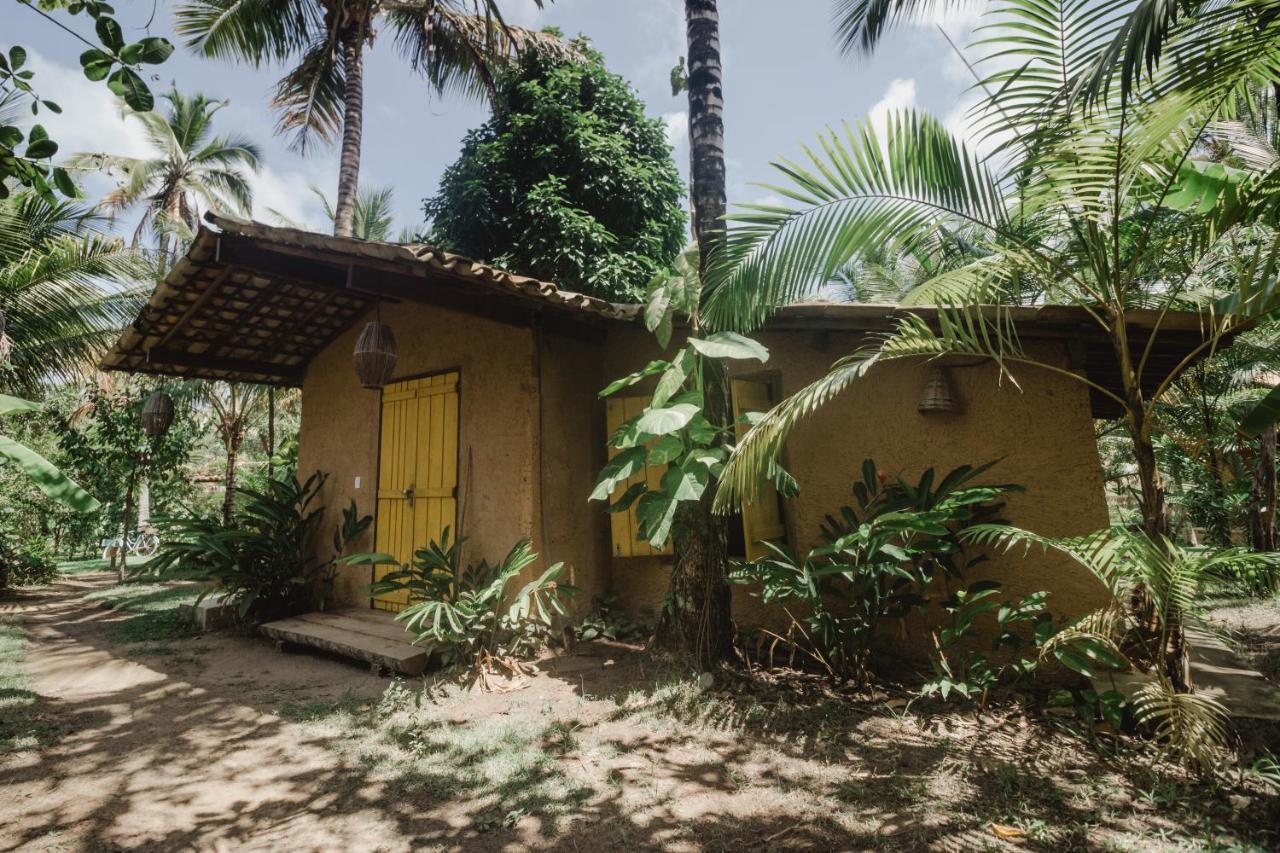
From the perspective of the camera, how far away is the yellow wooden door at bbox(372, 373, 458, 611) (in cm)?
561

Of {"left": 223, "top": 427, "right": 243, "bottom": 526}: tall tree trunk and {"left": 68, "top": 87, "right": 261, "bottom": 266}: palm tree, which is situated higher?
{"left": 68, "top": 87, "right": 261, "bottom": 266}: palm tree

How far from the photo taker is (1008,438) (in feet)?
13.9

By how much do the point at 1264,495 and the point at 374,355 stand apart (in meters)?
11.1

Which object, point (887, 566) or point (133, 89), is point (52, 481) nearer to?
point (133, 89)

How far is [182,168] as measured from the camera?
16.2 meters

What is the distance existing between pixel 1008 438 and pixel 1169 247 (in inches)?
61.3

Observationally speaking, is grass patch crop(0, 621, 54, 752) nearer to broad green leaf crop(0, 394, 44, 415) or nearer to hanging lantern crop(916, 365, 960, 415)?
broad green leaf crop(0, 394, 44, 415)

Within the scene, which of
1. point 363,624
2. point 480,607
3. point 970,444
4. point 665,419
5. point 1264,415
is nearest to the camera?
point 1264,415

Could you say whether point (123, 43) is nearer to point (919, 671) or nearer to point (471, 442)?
point (471, 442)

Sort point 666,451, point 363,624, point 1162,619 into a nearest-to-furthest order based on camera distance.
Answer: point 1162,619
point 666,451
point 363,624

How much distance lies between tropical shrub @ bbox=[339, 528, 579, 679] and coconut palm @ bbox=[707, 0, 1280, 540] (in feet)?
5.97

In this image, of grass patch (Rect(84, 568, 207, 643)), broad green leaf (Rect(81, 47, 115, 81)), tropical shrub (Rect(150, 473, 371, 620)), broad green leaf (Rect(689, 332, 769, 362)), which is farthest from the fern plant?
grass patch (Rect(84, 568, 207, 643))

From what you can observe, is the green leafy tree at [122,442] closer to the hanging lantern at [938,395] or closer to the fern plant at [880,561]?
the fern plant at [880,561]

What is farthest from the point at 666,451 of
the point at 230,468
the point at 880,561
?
the point at 230,468
